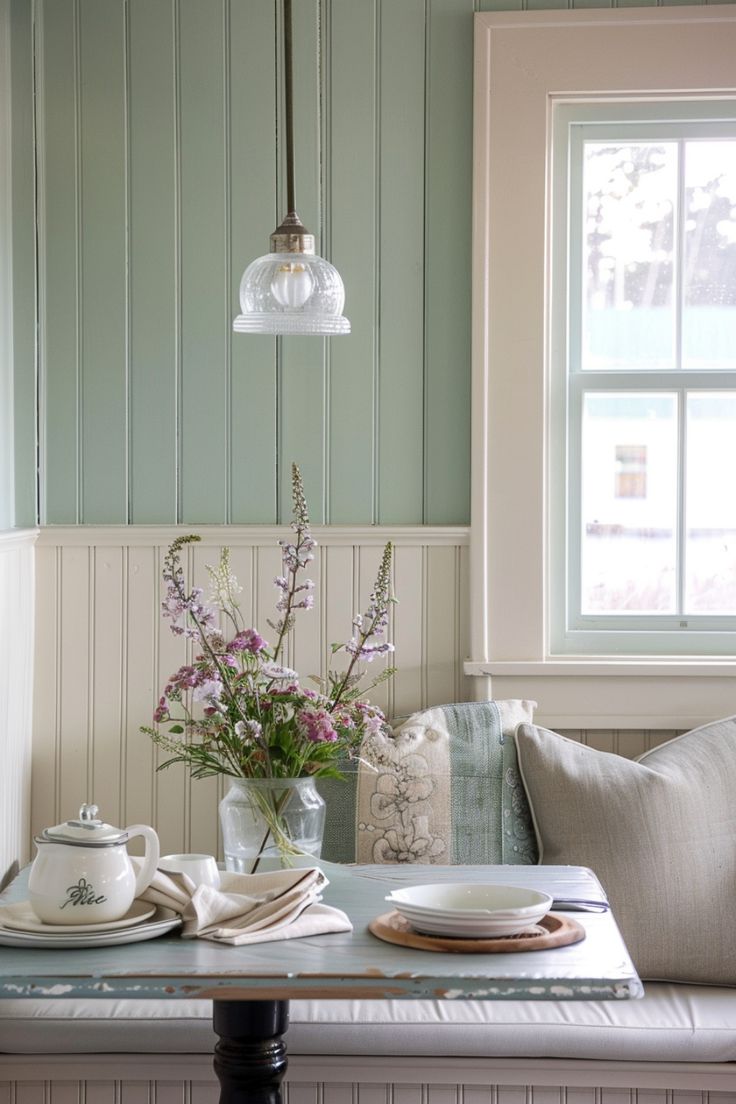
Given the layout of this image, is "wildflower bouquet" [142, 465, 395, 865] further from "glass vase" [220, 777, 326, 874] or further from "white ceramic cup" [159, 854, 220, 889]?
"white ceramic cup" [159, 854, 220, 889]

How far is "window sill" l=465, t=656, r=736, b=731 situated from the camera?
2916 mm

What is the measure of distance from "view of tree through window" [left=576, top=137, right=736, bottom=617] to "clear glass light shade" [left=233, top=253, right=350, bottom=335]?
37.1 inches

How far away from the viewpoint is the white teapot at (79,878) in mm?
1674

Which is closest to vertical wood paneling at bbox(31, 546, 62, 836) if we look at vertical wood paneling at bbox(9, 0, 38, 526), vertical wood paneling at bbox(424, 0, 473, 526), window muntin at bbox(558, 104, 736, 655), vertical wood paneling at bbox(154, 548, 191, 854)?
vertical wood paneling at bbox(9, 0, 38, 526)

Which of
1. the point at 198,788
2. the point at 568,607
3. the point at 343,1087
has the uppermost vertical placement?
the point at 568,607

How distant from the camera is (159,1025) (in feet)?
7.66

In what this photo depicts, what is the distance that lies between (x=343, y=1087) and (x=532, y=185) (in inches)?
76.3

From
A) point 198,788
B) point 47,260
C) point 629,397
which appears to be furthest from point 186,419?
point 629,397

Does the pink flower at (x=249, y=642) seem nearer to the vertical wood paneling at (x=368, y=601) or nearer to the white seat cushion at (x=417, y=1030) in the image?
the white seat cushion at (x=417, y=1030)

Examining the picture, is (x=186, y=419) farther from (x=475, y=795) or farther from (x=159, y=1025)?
(x=159, y=1025)

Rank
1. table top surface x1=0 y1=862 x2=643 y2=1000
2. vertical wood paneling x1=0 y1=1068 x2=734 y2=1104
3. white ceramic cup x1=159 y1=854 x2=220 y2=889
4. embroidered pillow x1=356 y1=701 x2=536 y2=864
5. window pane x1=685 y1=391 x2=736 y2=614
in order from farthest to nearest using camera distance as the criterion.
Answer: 1. window pane x1=685 y1=391 x2=736 y2=614
2. embroidered pillow x1=356 y1=701 x2=536 y2=864
3. vertical wood paneling x1=0 y1=1068 x2=734 y2=1104
4. white ceramic cup x1=159 y1=854 x2=220 y2=889
5. table top surface x1=0 y1=862 x2=643 y2=1000

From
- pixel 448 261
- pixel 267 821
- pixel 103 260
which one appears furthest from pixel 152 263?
pixel 267 821

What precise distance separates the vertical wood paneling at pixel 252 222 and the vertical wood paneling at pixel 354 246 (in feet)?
0.46

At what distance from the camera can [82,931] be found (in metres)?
1.66
